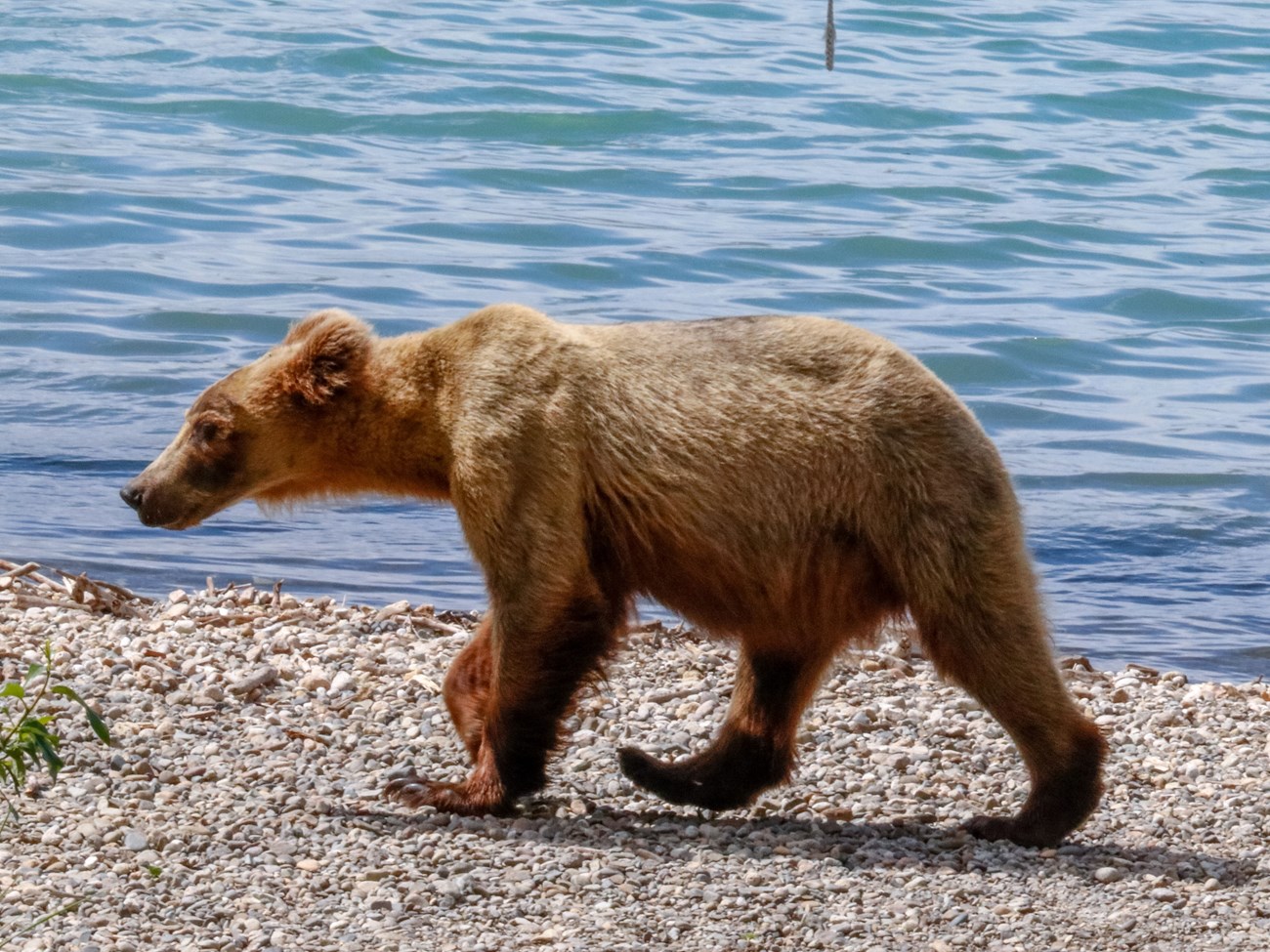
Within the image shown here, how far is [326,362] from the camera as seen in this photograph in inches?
210

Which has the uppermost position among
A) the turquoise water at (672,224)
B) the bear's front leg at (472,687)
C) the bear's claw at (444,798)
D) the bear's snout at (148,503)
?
the bear's snout at (148,503)

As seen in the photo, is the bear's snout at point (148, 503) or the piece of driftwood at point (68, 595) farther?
the piece of driftwood at point (68, 595)

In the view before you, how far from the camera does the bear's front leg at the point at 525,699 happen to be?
4938 mm

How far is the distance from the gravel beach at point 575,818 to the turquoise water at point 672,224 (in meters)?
1.91

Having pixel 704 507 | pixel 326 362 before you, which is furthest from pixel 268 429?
pixel 704 507

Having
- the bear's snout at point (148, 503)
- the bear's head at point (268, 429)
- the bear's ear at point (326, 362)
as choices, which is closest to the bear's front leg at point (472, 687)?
the bear's head at point (268, 429)

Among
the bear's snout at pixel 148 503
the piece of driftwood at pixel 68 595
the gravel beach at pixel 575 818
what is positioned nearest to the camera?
the gravel beach at pixel 575 818

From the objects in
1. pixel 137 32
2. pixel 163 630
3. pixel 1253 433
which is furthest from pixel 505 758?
pixel 137 32

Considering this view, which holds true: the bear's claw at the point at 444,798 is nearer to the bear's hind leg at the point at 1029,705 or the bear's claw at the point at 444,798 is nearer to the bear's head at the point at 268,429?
the bear's head at the point at 268,429

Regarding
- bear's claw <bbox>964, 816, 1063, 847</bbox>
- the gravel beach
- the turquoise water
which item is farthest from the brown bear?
the turquoise water

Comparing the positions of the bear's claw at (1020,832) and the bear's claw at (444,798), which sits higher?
the bear's claw at (444,798)

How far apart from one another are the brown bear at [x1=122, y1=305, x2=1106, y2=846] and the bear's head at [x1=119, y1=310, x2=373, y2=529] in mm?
14

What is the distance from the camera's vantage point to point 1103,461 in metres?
11.5

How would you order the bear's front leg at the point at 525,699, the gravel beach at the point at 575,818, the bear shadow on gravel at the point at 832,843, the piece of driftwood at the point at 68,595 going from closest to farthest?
the gravel beach at the point at 575,818, the bear shadow on gravel at the point at 832,843, the bear's front leg at the point at 525,699, the piece of driftwood at the point at 68,595
